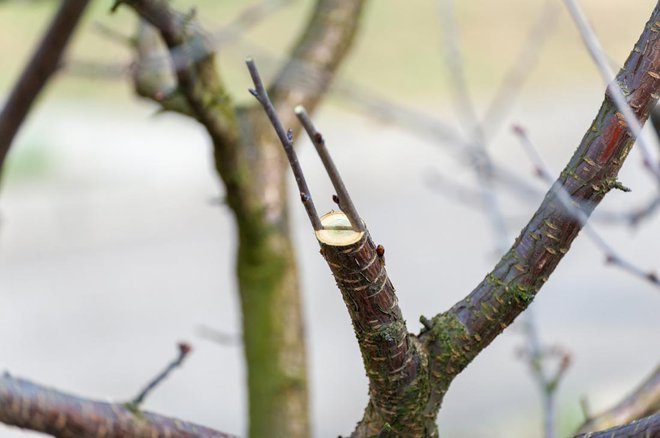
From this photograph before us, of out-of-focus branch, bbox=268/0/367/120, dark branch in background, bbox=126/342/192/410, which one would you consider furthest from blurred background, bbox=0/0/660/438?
dark branch in background, bbox=126/342/192/410

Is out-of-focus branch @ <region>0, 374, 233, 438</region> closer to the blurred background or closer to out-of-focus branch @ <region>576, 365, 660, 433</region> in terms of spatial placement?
out-of-focus branch @ <region>576, 365, 660, 433</region>

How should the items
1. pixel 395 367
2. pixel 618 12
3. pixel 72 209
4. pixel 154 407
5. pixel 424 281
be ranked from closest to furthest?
pixel 395 367 < pixel 154 407 < pixel 424 281 < pixel 72 209 < pixel 618 12

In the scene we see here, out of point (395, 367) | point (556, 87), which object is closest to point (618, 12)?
point (556, 87)

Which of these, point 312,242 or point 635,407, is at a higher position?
point 312,242

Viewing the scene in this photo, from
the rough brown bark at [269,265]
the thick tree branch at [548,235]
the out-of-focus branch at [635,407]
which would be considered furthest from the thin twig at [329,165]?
the rough brown bark at [269,265]

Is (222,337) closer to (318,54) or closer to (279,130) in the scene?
(318,54)

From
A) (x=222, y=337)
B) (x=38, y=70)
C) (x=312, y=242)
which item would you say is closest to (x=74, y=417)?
(x=38, y=70)

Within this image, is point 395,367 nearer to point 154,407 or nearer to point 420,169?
point 154,407
